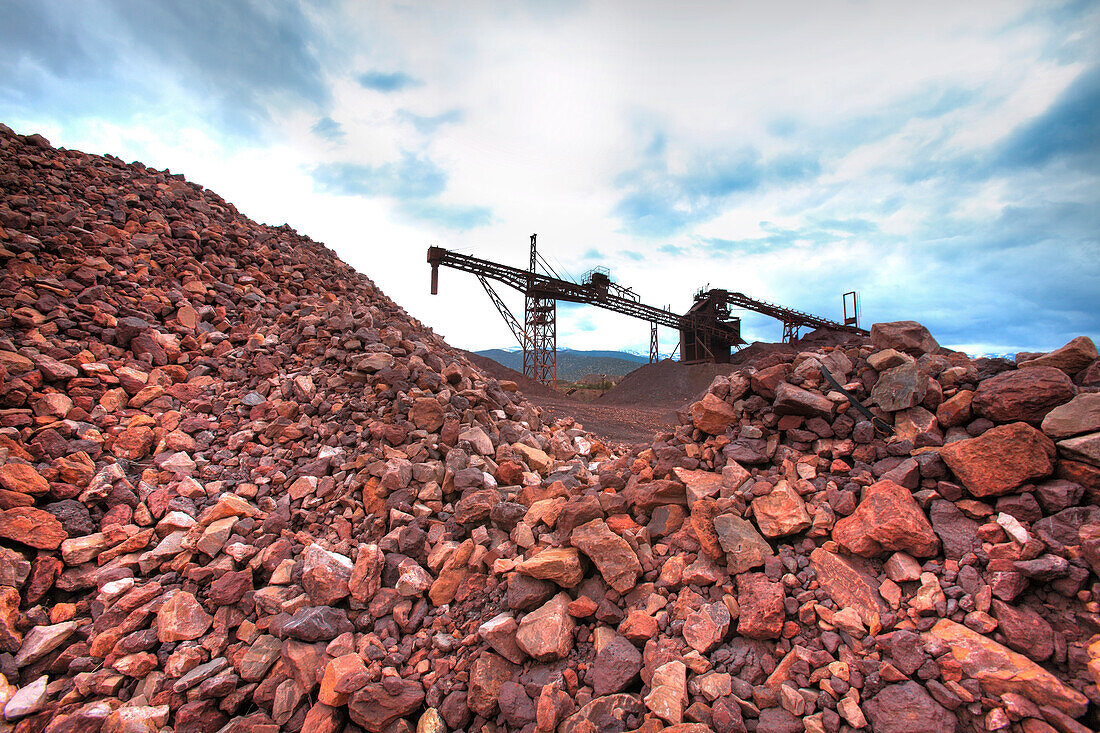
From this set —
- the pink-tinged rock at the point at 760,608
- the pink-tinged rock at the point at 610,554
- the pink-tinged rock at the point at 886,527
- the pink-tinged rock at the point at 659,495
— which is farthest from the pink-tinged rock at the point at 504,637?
the pink-tinged rock at the point at 886,527

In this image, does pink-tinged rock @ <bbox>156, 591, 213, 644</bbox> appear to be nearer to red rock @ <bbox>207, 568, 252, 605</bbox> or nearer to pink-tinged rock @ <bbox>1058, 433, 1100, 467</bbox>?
red rock @ <bbox>207, 568, 252, 605</bbox>

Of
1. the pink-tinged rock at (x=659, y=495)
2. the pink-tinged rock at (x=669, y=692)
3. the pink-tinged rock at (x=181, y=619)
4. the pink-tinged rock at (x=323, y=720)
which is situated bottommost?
the pink-tinged rock at (x=323, y=720)

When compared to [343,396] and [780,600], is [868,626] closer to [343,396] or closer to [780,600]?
[780,600]

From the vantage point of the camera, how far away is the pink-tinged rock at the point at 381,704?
3.42m

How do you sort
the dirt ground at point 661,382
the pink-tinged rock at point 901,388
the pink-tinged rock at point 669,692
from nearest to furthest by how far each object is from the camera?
the pink-tinged rock at point 669,692
the pink-tinged rock at point 901,388
the dirt ground at point 661,382

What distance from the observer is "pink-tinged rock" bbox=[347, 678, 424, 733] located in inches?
135

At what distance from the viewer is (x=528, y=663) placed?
3600 mm

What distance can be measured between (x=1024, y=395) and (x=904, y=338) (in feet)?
4.24

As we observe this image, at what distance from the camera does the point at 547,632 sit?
11.6 ft

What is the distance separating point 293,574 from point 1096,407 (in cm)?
671

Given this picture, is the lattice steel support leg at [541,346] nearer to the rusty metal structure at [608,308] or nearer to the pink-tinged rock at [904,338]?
the rusty metal structure at [608,308]

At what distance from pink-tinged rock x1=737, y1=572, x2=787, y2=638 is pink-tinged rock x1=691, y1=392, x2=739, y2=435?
1712mm

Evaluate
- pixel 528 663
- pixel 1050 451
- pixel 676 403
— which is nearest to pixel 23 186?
pixel 528 663

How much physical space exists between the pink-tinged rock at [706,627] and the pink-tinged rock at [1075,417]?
2.57 m
